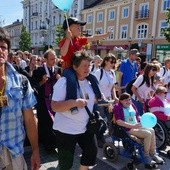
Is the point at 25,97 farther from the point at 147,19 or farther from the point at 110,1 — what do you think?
the point at 110,1

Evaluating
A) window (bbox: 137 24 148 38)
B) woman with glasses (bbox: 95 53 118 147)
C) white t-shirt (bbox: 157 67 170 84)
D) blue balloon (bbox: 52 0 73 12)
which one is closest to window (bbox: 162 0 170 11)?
window (bbox: 137 24 148 38)

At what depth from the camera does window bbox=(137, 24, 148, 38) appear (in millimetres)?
31281

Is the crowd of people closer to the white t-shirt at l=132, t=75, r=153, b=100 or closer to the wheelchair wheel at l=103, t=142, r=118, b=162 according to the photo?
the white t-shirt at l=132, t=75, r=153, b=100

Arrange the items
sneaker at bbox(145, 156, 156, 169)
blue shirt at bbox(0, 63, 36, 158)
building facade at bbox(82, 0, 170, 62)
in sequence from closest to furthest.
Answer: blue shirt at bbox(0, 63, 36, 158), sneaker at bbox(145, 156, 156, 169), building facade at bbox(82, 0, 170, 62)

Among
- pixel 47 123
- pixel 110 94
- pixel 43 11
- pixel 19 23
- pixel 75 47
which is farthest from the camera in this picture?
pixel 19 23

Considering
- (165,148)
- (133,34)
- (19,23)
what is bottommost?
(165,148)

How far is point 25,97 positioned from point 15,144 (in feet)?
1.18

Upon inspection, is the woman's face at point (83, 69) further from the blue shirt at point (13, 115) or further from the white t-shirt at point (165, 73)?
the white t-shirt at point (165, 73)

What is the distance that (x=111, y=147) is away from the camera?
397 cm

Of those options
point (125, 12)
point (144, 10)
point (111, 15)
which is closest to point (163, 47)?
point (144, 10)

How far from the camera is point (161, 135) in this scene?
4504 mm

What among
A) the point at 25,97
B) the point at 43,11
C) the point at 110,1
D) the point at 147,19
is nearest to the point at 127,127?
the point at 25,97

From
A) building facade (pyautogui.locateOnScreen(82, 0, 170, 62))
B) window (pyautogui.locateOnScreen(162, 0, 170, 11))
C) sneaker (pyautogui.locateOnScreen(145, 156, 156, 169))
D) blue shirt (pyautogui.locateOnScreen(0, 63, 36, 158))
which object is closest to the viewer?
blue shirt (pyautogui.locateOnScreen(0, 63, 36, 158))

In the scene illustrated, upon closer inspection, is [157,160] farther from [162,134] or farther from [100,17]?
[100,17]
